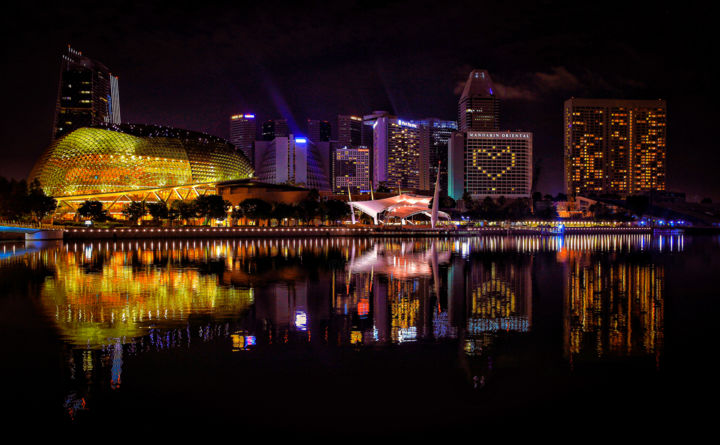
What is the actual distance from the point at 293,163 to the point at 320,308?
143 meters

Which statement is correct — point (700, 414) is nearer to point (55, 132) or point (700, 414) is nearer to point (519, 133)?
point (55, 132)

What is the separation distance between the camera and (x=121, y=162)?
8262 centimetres

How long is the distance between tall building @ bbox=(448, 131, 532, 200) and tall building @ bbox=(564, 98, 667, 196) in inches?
768

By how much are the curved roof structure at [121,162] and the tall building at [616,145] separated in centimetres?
13193

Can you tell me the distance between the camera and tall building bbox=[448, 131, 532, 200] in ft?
555

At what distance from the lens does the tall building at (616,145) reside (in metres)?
179

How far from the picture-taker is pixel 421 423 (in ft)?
22.2

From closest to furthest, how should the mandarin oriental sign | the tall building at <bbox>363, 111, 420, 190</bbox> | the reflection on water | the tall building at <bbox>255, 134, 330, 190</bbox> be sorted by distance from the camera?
the reflection on water
the tall building at <bbox>255, 134, 330, 190</bbox>
the mandarin oriental sign
the tall building at <bbox>363, 111, 420, 190</bbox>

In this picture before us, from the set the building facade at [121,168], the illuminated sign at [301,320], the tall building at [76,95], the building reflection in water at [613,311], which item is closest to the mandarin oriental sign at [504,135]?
the building facade at [121,168]

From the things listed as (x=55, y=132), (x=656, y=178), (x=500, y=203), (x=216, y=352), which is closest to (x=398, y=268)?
(x=216, y=352)

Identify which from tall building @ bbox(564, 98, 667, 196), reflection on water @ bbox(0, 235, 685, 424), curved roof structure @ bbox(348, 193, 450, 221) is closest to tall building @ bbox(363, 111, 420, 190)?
tall building @ bbox(564, 98, 667, 196)

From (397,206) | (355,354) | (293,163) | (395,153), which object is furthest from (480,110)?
(355,354)

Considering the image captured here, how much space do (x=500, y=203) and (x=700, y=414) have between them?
14043 cm

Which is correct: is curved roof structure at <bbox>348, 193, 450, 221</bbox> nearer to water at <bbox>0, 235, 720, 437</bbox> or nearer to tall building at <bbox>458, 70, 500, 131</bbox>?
water at <bbox>0, 235, 720, 437</bbox>
